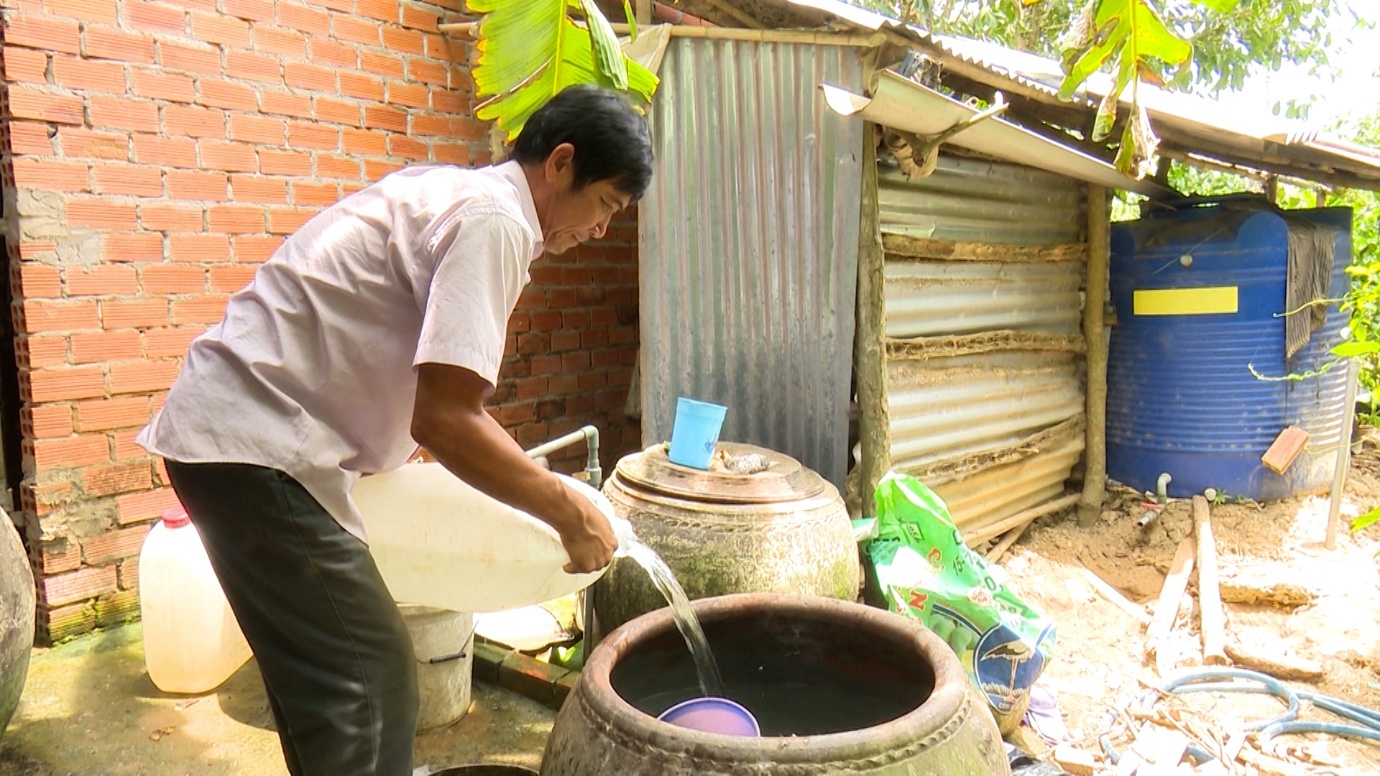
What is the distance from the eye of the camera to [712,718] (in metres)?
1.88

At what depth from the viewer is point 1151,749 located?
3402 millimetres

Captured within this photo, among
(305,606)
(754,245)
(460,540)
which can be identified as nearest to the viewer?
(305,606)

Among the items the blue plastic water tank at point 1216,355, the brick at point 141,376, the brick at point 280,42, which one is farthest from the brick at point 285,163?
the blue plastic water tank at point 1216,355

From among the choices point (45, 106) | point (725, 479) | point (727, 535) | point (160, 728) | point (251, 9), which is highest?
point (251, 9)

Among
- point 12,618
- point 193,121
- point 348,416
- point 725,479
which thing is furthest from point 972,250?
point 12,618

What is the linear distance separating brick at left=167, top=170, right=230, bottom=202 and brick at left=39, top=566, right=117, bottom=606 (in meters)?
1.52

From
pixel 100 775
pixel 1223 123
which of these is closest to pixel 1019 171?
pixel 1223 123

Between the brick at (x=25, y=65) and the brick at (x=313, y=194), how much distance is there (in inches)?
37.7

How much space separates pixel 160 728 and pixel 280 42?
8.92 ft

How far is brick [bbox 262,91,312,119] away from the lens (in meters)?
3.84

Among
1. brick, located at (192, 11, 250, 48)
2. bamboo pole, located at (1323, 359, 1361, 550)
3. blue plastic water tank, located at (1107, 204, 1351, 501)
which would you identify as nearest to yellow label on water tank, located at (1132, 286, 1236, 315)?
blue plastic water tank, located at (1107, 204, 1351, 501)

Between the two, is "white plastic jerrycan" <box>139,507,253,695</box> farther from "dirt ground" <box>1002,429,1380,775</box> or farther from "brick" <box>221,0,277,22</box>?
"dirt ground" <box>1002,429,1380,775</box>

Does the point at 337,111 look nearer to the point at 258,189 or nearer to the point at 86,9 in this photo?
the point at 258,189

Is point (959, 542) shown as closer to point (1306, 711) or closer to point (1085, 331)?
point (1306, 711)
